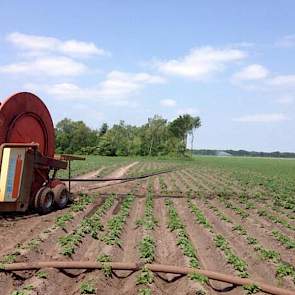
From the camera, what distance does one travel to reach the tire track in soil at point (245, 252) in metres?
6.76

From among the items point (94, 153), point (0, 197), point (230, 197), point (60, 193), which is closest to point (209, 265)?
point (0, 197)

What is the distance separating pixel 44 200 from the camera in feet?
35.9

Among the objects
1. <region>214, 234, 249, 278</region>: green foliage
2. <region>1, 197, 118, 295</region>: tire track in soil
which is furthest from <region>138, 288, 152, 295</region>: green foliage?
<region>214, 234, 249, 278</region>: green foliage

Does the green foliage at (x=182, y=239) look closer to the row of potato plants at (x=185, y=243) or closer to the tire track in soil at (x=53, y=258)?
the row of potato plants at (x=185, y=243)

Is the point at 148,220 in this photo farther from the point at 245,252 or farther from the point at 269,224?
the point at 269,224

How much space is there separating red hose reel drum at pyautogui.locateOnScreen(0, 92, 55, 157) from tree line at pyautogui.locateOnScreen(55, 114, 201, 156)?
83.9m

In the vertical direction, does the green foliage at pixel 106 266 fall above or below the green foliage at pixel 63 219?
above

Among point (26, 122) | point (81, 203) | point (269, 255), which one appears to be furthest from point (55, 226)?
point (269, 255)

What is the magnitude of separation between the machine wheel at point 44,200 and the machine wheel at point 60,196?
33 centimetres

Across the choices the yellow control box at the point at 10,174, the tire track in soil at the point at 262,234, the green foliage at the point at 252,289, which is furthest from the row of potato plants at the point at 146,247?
the yellow control box at the point at 10,174

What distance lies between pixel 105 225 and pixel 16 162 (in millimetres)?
2484

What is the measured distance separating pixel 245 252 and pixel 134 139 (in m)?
96.7

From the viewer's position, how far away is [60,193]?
11781 millimetres

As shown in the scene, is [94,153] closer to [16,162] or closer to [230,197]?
[230,197]
